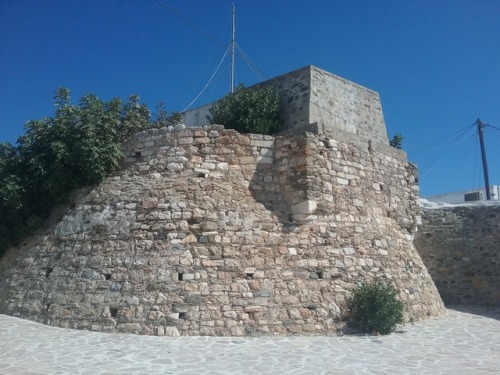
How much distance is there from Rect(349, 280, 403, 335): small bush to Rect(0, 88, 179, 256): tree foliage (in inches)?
219

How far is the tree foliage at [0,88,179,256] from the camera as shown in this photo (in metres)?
8.95

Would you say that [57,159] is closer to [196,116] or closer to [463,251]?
[196,116]

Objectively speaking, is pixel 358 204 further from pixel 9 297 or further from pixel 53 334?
pixel 9 297

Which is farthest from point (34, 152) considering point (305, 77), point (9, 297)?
point (305, 77)

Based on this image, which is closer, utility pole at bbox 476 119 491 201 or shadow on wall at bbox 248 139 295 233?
shadow on wall at bbox 248 139 295 233

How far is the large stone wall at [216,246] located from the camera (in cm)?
741

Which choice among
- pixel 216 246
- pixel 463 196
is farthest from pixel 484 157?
pixel 216 246

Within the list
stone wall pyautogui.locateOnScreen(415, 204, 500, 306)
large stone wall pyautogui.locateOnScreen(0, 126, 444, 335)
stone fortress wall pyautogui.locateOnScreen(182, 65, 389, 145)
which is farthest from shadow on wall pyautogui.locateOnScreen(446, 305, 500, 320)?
stone fortress wall pyautogui.locateOnScreen(182, 65, 389, 145)

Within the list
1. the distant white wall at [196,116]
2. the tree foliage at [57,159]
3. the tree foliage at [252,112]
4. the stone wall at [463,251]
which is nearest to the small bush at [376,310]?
the tree foliage at [252,112]

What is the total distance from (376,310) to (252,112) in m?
4.97

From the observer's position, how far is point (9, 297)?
828 cm

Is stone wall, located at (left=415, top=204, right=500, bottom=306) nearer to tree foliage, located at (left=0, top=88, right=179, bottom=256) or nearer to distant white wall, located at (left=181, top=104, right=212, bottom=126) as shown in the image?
distant white wall, located at (left=181, top=104, right=212, bottom=126)

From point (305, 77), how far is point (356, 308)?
5.25 m

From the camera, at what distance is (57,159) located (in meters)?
9.04
